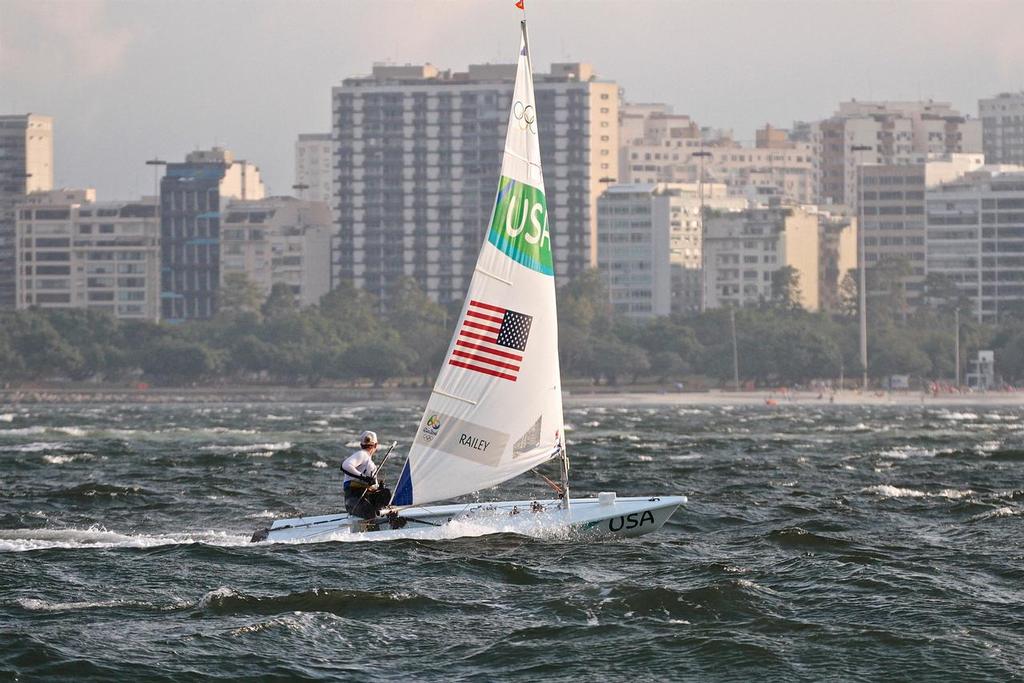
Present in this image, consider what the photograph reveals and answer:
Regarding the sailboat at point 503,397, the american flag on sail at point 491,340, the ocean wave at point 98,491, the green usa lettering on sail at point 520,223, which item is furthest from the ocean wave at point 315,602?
the ocean wave at point 98,491

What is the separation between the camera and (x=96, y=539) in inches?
1385

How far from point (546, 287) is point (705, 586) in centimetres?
720

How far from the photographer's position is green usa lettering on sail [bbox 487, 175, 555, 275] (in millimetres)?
33094

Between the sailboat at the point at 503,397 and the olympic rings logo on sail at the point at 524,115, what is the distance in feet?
0.13

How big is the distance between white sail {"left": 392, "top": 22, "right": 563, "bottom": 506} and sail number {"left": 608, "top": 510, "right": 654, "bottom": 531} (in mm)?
1645

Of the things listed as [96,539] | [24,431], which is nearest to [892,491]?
[96,539]

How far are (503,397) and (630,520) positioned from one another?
3194mm

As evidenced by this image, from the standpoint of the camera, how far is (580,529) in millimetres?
33531

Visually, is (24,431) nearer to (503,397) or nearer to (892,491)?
(892,491)

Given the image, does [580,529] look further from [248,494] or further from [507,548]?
[248,494]

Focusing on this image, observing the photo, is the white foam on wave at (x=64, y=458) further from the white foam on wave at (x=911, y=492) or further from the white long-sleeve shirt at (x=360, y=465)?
the white long-sleeve shirt at (x=360, y=465)

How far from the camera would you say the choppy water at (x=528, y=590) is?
23828 millimetres

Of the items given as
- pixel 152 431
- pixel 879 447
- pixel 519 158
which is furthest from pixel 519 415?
pixel 152 431

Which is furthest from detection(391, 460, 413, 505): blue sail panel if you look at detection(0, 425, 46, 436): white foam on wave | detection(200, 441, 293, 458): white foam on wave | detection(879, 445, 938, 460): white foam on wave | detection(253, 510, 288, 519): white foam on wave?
detection(0, 425, 46, 436): white foam on wave
